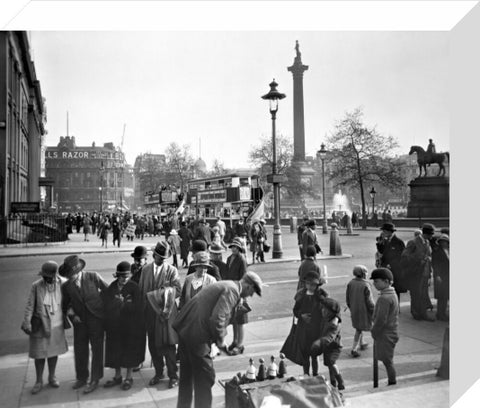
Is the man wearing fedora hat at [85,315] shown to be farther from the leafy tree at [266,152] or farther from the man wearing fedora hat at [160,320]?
the leafy tree at [266,152]

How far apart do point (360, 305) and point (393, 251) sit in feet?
4.24

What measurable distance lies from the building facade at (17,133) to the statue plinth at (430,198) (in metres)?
4.82

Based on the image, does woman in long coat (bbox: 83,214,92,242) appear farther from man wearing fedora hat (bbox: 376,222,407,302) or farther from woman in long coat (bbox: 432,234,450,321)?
woman in long coat (bbox: 432,234,450,321)

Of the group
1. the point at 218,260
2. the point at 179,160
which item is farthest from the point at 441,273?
the point at 179,160

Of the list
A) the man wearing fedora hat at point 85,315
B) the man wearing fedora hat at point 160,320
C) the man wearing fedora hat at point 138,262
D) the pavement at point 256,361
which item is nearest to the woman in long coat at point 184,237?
the pavement at point 256,361

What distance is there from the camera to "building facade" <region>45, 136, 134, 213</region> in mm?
5016

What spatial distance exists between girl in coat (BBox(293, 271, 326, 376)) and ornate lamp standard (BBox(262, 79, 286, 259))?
2.21 meters

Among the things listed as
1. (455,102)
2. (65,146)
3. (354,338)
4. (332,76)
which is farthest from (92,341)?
(455,102)

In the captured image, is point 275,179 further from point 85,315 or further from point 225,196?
point 85,315

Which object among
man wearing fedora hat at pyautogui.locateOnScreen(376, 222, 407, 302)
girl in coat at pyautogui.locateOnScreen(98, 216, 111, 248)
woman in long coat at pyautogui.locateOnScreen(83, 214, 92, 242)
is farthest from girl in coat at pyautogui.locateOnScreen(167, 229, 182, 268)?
man wearing fedora hat at pyautogui.locateOnScreen(376, 222, 407, 302)

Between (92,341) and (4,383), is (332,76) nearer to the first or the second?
(92,341)

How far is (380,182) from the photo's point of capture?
5.99m

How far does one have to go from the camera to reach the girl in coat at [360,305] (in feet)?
14.9

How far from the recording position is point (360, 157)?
5.83m
